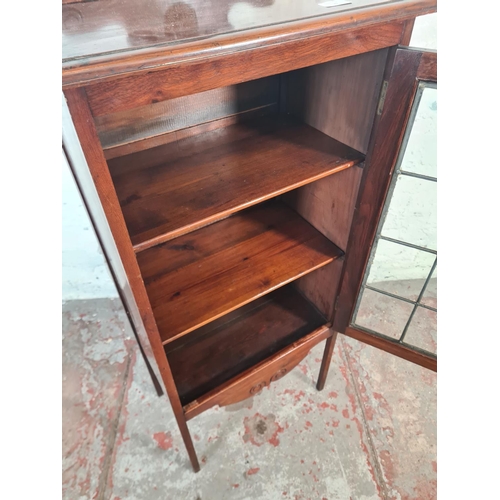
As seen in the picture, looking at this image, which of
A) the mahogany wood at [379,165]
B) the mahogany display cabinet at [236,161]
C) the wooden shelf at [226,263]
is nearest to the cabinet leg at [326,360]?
the mahogany display cabinet at [236,161]

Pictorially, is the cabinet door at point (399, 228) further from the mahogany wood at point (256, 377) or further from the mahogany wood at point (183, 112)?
the mahogany wood at point (183, 112)

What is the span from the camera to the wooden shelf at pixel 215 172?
0.71 meters

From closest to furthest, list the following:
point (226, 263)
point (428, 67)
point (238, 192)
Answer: point (428, 67) < point (238, 192) < point (226, 263)

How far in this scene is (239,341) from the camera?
1201 mm

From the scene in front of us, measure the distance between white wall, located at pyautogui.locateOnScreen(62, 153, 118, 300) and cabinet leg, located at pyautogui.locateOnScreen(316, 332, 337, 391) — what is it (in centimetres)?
94

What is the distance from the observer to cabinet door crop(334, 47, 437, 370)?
0.69 m

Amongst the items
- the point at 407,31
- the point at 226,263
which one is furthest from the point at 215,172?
the point at 407,31

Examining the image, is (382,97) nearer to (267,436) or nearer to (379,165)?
(379,165)

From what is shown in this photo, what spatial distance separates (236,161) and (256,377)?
64 cm

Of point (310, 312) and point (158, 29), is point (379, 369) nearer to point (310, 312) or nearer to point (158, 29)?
point (310, 312)

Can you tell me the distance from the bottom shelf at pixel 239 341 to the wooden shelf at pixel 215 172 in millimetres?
570

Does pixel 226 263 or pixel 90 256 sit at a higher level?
pixel 226 263

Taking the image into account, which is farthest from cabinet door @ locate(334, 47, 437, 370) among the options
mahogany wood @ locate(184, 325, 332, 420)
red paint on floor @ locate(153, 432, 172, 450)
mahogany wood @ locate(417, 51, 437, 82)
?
red paint on floor @ locate(153, 432, 172, 450)
